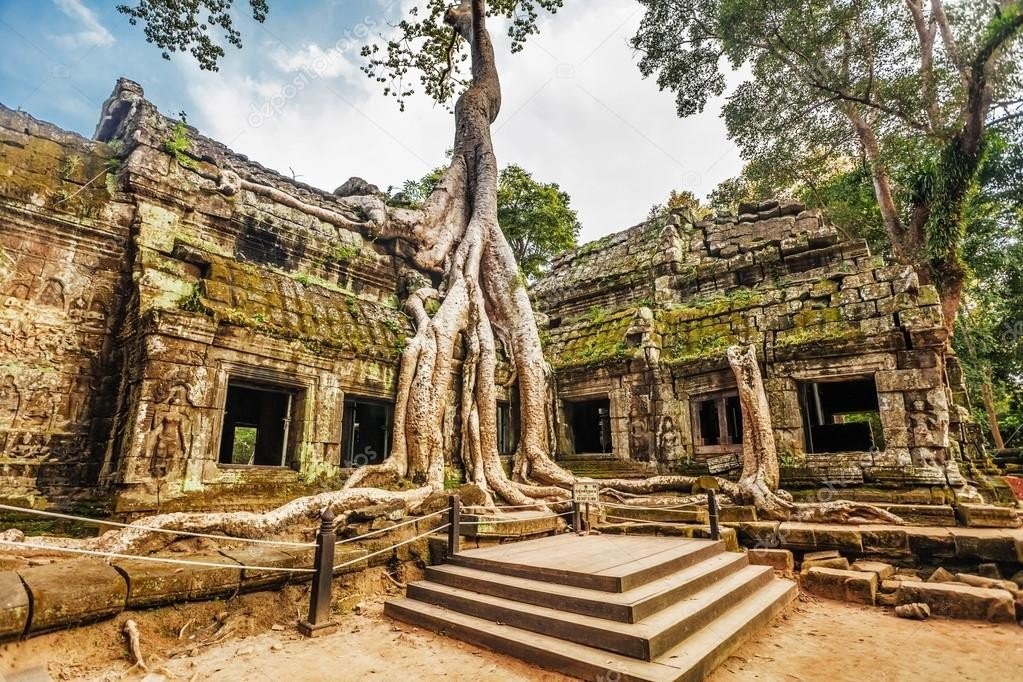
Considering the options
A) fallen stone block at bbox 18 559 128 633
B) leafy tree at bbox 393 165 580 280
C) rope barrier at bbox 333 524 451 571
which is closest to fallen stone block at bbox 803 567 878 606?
rope barrier at bbox 333 524 451 571

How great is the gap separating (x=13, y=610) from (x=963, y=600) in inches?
286

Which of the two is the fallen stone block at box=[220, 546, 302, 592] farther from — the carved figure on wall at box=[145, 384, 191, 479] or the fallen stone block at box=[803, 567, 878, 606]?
the fallen stone block at box=[803, 567, 878, 606]

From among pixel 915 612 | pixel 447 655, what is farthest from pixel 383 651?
pixel 915 612

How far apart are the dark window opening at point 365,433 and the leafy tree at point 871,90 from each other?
11.3m

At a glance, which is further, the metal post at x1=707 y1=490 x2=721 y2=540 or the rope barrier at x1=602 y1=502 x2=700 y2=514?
the rope barrier at x1=602 y1=502 x2=700 y2=514

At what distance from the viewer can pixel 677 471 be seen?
27.6 feet

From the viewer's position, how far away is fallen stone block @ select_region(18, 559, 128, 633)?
310 cm

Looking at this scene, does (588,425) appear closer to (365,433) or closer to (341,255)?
(365,433)

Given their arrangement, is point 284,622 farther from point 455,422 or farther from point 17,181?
point 17,181

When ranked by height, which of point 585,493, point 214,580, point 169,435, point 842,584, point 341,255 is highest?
point 341,255

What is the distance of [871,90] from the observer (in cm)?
1135

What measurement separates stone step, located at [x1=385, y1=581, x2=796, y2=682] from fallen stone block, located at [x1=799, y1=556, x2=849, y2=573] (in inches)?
39.4

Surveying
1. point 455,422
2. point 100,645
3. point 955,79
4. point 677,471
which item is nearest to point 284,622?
point 100,645

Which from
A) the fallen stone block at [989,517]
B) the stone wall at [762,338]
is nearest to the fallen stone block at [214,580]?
the stone wall at [762,338]
